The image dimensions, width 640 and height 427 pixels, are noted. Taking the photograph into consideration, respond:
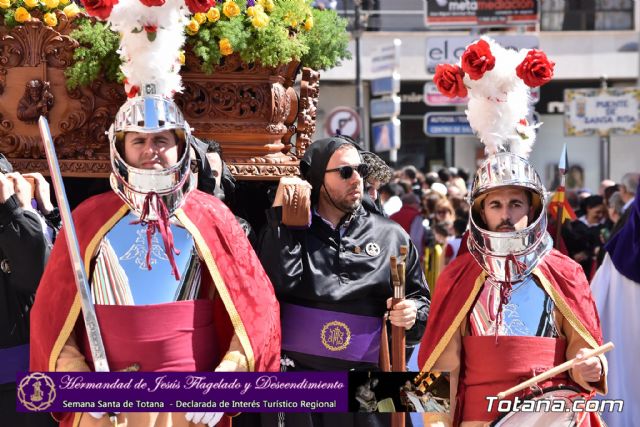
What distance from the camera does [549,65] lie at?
509cm

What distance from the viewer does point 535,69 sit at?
16.6 feet

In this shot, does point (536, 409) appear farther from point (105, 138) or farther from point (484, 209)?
point (105, 138)

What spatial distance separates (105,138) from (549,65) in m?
2.22

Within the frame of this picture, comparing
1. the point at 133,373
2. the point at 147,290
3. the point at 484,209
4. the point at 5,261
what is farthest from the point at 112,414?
the point at 484,209

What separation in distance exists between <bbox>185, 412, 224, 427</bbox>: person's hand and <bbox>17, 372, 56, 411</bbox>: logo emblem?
486 mm

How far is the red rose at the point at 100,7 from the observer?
14.8 ft

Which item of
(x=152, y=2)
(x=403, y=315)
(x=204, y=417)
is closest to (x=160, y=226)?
(x=204, y=417)

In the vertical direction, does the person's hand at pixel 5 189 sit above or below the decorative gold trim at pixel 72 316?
above

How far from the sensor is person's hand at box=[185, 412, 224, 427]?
4301 mm

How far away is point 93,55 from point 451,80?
5.92 feet

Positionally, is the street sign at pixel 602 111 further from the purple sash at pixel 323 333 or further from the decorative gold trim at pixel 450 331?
the decorative gold trim at pixel 450 331

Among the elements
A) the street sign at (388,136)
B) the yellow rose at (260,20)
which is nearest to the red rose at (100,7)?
the yellow rose at (260,20)

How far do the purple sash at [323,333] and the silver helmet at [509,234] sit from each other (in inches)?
35.1

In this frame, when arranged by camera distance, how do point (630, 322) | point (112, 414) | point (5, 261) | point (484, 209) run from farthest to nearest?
point (630, 322), point (5, 261), point (484, 209), point (112, 414)
